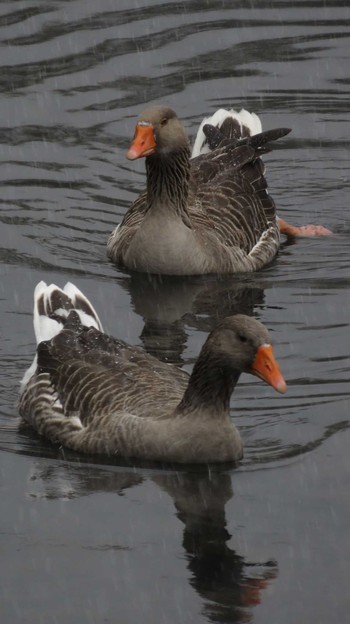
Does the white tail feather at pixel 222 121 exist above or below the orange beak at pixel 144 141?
below

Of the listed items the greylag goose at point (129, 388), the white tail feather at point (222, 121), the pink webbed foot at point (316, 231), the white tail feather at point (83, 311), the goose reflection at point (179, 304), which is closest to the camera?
the greylag goose at point (129, 388)

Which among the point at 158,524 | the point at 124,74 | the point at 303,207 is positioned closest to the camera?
the point at 158,524

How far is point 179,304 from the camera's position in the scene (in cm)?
A: 1587

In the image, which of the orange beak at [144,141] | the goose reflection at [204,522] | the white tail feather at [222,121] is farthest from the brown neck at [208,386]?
the white tail feather at [222,121]

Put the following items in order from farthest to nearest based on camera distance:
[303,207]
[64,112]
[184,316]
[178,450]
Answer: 1. [64,112]
2. [303,207]
3. [184,316]
4. [178,450]

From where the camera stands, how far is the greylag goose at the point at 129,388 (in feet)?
38.9

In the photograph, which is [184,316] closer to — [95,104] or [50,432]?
[50,432]

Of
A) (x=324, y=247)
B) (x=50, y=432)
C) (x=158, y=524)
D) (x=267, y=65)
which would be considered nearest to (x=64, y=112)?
(x=267, y=65)

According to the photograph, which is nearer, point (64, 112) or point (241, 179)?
point (241, 179)

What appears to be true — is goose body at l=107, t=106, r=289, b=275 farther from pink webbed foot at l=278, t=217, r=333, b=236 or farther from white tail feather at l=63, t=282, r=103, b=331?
white tail feather at l=63, t=282, r=103, b=331

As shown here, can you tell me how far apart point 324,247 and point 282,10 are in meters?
8.06

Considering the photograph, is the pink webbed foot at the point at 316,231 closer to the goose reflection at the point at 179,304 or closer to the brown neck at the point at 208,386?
the goose reflection at the point at 179,304

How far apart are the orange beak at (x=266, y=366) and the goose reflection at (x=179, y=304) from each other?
2.53 meters

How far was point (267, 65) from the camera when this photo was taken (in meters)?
22.6
